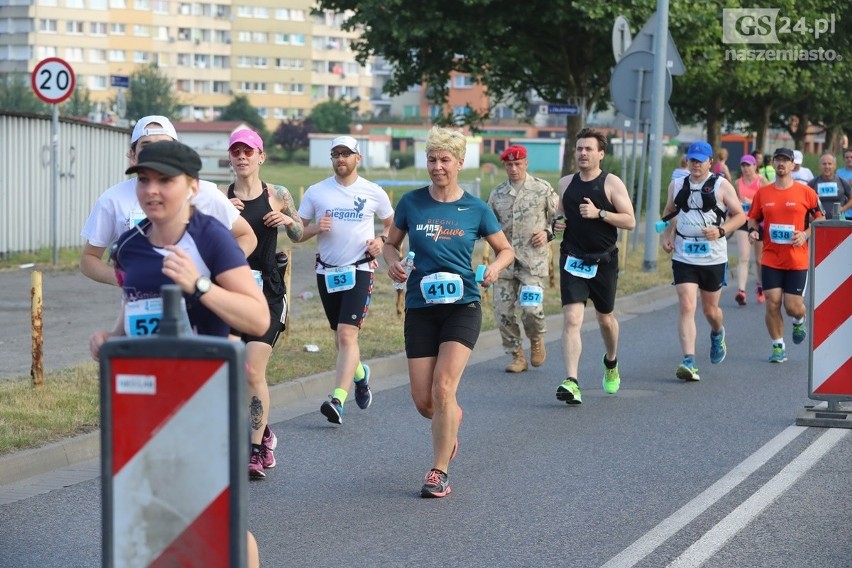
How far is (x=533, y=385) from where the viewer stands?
1204 centimetres

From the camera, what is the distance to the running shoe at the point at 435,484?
758 cm

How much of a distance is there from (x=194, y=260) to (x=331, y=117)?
430 ft

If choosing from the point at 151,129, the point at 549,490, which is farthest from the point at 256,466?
the point at 151,129

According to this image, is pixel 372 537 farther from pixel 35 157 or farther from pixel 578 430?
pixel 35 157

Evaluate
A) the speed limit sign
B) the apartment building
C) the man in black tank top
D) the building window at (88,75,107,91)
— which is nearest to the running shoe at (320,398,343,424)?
the man in black tank top

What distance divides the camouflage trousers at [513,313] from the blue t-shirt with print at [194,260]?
8214 mm

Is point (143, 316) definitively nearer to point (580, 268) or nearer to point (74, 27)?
point (580, 268)

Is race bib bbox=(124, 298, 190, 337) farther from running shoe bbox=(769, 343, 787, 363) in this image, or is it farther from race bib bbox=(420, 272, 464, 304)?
running shoe bbox=(769, 343, 787, 363)

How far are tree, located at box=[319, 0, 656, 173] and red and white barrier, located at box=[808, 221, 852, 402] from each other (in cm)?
1744

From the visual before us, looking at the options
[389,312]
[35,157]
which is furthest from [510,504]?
[35,157]

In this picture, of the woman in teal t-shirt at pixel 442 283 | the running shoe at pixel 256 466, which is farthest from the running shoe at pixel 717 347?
the running shoe at pixel 256 466

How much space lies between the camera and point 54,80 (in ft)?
66.4
